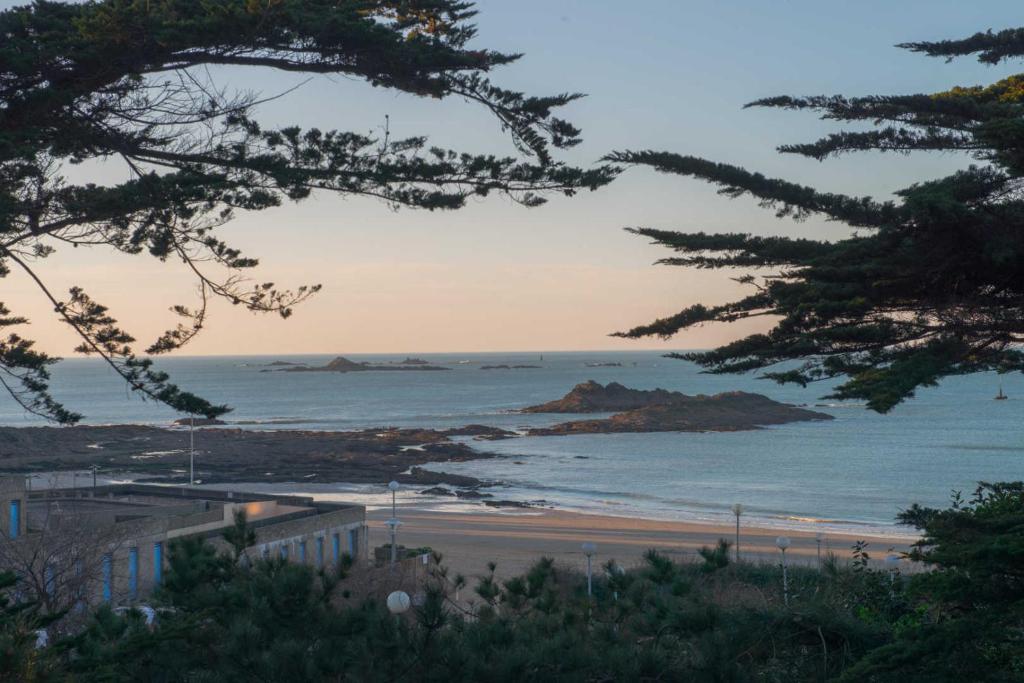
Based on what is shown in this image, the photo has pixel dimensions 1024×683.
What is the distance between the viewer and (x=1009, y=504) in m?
7.60

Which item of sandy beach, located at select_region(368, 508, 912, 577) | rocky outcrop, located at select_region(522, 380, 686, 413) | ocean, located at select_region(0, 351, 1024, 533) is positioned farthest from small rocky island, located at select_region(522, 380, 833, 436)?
sandy beach, located at select_region(368, 508, 912, 577)

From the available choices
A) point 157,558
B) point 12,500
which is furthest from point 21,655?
point 157,558

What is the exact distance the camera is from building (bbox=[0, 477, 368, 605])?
16.3 metres

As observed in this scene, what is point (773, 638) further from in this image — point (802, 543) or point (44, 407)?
point (802, 543)

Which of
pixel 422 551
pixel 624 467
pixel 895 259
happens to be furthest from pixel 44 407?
pixel 624 467

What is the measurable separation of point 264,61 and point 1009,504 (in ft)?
24.3

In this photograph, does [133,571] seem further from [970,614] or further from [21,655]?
[970,614]

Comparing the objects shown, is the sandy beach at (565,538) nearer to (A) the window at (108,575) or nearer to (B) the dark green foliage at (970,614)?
(A) the window at (108,575)

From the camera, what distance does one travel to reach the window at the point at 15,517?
1895 cm

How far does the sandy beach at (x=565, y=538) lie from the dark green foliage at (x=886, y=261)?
20081 millimetres

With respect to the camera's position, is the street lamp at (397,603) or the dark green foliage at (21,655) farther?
the street lamp at (397,603)

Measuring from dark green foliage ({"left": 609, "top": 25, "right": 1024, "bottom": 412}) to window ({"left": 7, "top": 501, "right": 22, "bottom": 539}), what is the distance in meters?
15.5

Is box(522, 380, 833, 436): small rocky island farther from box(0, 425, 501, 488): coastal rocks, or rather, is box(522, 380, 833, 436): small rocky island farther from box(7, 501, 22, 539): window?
box(7, 501, 22, 539): window

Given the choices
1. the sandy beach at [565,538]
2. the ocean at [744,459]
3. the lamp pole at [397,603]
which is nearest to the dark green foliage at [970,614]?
the lamp pole at [397,603]
